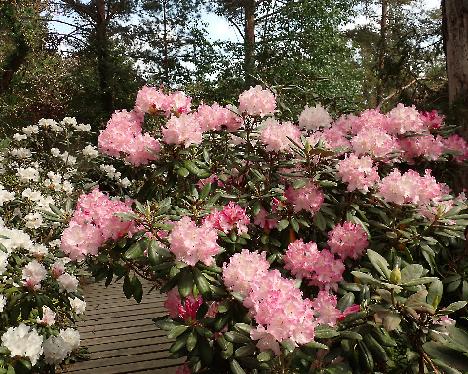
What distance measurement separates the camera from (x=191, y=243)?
150 cm

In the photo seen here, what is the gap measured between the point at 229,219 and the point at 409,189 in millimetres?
620

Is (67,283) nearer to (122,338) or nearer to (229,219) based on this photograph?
(229,219)

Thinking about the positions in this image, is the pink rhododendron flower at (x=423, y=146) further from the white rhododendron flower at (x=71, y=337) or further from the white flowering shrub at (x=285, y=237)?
the white rhododendron flower at (x=71, y=337)

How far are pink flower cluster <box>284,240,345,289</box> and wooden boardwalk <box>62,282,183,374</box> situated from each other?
163 centimetres

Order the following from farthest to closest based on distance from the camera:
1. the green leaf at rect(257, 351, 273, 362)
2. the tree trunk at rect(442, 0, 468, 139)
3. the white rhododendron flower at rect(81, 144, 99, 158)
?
the white rhododendron flower at rect(81, 144, 99, 158), the tree trunk at rect(442, 0, 468, 139), the green leaf at rect(257, 351, 273, 362)

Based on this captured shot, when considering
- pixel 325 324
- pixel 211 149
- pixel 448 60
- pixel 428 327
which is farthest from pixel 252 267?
pixel 448 60

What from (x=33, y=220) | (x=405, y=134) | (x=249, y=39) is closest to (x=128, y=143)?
(x=405, y=134)

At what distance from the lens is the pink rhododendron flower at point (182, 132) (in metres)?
1.80

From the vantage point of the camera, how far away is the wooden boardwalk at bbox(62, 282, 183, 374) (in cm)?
317

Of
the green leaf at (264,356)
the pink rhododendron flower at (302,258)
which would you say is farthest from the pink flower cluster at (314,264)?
the green leaf at (264,356)

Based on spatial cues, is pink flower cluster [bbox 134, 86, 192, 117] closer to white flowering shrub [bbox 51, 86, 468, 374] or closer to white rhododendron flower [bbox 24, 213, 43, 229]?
white flowering shrub [bbox 51, 86, 468, 374]

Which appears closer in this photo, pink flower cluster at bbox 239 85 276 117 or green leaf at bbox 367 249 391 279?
green leaf at bbox 367 249 391 279

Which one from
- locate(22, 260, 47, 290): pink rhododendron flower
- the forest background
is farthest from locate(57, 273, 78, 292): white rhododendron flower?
the forest background

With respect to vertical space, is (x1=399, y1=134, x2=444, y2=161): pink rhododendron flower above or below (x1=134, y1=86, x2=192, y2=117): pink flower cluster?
below
